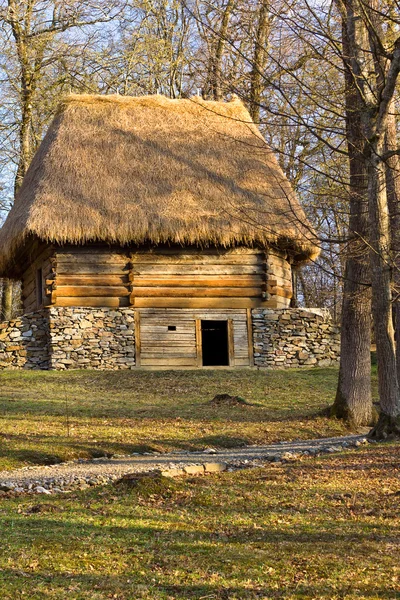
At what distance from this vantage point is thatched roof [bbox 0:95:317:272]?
20344 mm

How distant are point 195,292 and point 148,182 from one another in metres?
3.26

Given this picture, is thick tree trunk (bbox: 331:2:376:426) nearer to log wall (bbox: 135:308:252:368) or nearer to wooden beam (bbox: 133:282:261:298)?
log wall (bbox: 135:308:252:368)

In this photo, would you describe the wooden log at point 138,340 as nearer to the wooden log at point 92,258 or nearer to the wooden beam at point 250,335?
the wooden log at point 92,258

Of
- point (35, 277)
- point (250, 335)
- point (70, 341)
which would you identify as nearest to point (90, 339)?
point (70, 341)

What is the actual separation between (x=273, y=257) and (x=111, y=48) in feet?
45.3

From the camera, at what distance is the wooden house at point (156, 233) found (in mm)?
20516

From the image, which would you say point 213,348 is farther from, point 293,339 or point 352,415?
point 352,415

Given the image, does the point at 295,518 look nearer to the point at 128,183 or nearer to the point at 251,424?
the point at 251,424

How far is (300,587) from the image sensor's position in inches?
191

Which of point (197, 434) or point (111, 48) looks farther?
point (111, 48)

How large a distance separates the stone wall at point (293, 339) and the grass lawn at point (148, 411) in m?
1.09

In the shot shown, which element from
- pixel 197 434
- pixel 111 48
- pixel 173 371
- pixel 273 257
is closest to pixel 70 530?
pixel 197 434

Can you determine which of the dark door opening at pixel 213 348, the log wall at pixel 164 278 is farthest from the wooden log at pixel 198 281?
the dark door opening at pixel 213 348

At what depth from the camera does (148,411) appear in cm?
1443
